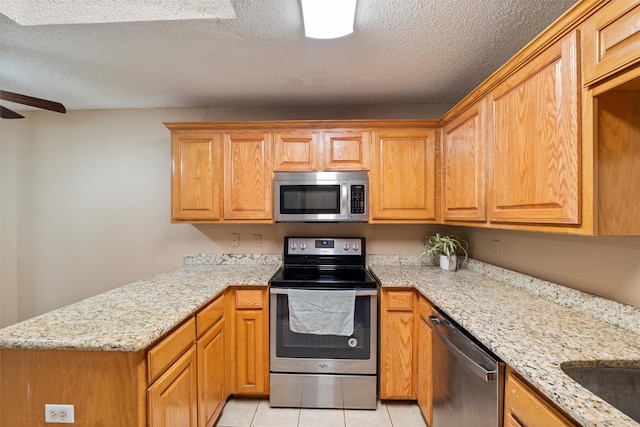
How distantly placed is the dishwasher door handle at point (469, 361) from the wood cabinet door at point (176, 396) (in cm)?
127

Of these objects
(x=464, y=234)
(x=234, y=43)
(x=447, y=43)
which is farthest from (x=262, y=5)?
(x=464, y=234)

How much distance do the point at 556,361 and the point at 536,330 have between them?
25 cm

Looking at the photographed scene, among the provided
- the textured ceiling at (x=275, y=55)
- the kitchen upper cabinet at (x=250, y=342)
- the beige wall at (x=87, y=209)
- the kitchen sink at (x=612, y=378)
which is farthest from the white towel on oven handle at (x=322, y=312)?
the textured ceiling at (x=275, y=55)

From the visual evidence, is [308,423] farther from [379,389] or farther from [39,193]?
[39,193]

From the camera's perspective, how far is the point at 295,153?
7.26 ft

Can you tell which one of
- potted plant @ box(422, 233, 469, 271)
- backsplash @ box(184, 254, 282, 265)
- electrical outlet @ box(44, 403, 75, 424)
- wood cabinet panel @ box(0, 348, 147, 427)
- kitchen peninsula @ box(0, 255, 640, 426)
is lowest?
electrical outlet @ box(44, 403, 75, 424)

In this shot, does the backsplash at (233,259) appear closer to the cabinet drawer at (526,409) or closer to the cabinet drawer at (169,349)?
the cabinet drawer at (169,349)

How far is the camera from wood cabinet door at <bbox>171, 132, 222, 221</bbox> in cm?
222

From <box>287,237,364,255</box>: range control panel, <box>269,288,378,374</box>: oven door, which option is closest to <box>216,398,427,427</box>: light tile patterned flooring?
<box>269,288,378,374</box>: oven door

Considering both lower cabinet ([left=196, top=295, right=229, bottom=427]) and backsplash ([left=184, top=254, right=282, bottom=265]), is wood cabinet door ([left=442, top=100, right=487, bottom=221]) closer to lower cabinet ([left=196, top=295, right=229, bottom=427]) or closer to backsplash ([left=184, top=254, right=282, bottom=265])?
backsplash ([left=184, top=254, right=282, bottom=265])

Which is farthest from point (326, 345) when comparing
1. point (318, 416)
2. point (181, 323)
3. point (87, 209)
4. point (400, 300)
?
point (87, 209)

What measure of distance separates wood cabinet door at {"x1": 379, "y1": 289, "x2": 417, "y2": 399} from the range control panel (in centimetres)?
61

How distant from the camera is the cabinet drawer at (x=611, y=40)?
0.79 metres

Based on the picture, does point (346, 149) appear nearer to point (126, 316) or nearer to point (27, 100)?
point (126, 316)
